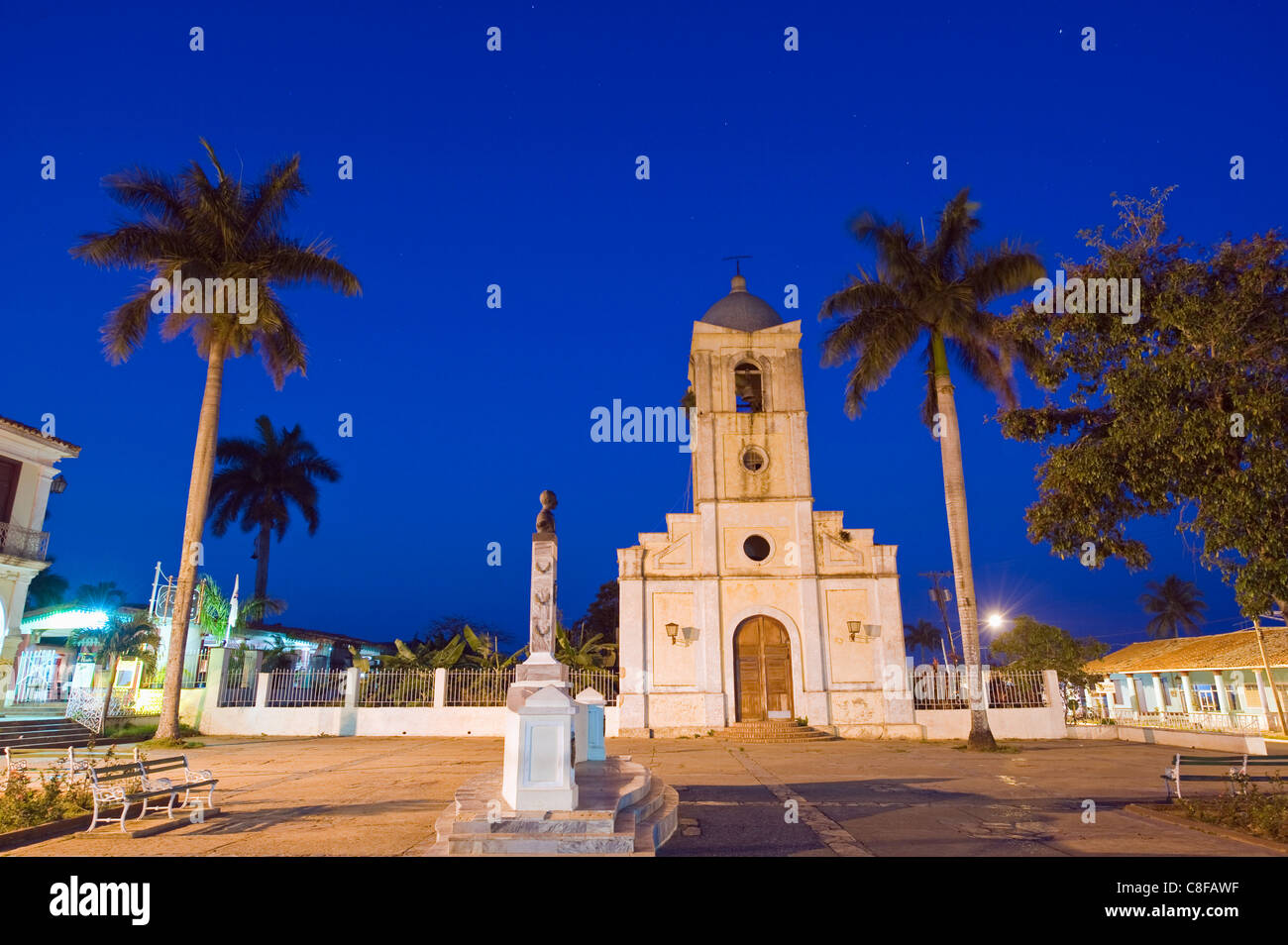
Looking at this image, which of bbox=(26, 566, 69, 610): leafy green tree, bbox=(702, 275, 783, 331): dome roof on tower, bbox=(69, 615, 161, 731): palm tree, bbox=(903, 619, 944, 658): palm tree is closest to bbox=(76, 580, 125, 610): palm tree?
bbox=(26, 566, 69, 610): leafy green tree

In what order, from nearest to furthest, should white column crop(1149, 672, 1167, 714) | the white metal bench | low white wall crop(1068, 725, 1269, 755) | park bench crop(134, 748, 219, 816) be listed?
1. the white metal bench
2. park bench crop(134, 748, 219, 816)
3. low white wall crop(1068, 725, 1269, 755)
4. white column crop(1149, 672, 1167, 714)

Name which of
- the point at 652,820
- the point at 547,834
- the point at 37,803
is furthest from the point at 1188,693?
the point at 37,803

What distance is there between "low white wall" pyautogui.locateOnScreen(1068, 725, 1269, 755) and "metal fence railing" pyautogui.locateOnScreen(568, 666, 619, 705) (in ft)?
43.0

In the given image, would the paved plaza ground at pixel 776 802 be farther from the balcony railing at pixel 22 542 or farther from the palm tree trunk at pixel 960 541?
the balcony railing at pixel 22 542

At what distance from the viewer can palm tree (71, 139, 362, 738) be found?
739 inches

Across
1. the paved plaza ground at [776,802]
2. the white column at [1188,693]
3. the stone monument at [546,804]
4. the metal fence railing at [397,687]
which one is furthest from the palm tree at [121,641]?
the white column at [1188,693]

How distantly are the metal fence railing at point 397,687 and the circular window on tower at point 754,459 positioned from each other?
11295 mm

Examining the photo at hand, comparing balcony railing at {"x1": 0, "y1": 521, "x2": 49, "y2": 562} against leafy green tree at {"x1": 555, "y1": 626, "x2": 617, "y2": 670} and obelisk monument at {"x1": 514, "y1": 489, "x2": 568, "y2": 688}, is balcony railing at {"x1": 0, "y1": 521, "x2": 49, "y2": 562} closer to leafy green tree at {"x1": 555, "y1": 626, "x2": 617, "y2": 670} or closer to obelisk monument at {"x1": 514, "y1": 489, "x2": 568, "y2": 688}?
leafy green tree at {"x1": 555, "y1": 626, "x2": 617, "y2": 670}

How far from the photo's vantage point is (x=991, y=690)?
20688mm

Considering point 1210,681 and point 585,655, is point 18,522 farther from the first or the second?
point 1210,681

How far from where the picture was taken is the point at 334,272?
66.9 feet
